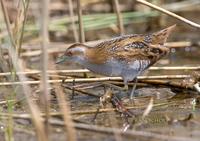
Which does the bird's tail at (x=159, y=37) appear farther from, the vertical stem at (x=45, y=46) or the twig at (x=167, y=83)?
the vertical stem at (x=45, y=46)

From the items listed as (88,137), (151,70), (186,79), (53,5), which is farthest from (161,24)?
(88,137)

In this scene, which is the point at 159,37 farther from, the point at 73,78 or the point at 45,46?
the point at 45,46

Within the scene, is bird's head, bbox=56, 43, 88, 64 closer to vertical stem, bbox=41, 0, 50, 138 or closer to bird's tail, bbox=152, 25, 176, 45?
bird's tail, bbox=152, 25, 176, 45

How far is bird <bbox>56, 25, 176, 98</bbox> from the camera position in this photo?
5570 millimetres

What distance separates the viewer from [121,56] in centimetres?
559

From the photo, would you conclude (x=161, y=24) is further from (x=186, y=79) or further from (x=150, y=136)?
(x=150, y=136)

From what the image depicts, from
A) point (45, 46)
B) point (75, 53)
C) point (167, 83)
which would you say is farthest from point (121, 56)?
point (45, 46)

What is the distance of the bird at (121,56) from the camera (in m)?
5.57

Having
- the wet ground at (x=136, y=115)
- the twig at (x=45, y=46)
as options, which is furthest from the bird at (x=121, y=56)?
the twig at (x=45, y=46)

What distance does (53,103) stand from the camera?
18.4 ft

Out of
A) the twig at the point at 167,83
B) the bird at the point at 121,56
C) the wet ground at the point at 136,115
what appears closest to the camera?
the wet ground at the point at 136,115

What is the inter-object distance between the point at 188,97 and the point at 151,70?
3.50 ft

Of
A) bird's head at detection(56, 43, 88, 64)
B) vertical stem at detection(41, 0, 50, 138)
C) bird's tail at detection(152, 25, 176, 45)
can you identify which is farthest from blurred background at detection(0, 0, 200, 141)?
bird's tail at detection(152, 25, 176, 45)

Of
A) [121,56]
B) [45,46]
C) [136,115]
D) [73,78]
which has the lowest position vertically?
[136,115]
